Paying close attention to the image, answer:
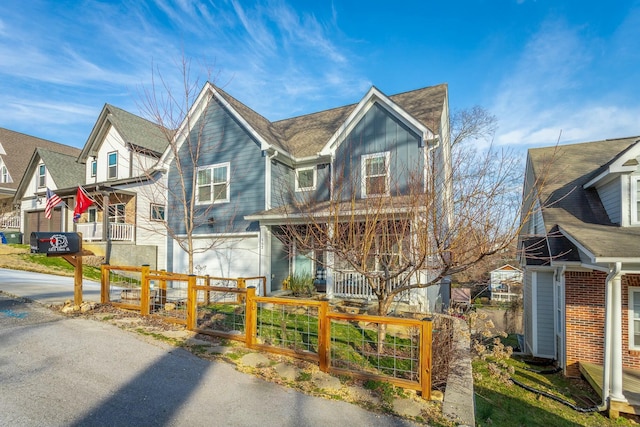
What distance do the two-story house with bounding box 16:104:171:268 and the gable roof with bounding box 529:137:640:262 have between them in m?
14.8

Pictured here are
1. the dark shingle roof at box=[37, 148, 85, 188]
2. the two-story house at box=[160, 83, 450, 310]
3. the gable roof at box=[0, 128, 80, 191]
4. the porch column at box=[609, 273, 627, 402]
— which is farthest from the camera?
the gable roof at box=[0, 128, 80, 191]

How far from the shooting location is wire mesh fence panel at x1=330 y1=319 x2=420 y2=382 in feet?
16.6

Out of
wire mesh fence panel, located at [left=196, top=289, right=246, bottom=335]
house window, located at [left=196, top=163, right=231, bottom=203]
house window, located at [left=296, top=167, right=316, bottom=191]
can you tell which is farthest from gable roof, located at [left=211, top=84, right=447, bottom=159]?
wire mesh fence panel, located at [left=196, top=289, right=246, bottom=335]

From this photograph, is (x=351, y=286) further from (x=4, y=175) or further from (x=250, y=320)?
(x=4, y=175)

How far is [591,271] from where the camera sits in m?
8.88

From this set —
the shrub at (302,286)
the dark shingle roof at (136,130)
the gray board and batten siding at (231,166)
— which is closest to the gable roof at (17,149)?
the dark shingle roof at (136,130)

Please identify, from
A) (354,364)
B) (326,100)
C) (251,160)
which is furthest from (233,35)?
(354,364)

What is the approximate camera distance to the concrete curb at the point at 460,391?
392cm

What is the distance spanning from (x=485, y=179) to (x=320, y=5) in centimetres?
1214

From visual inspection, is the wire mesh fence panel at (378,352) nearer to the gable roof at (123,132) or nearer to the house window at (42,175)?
the gable roof at (123,132)

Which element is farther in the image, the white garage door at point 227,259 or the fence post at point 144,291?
the white garage door at point 227,259

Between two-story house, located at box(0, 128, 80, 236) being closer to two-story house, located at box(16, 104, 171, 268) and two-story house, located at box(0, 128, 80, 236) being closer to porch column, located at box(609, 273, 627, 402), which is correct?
two-story house, located at box(16, 104, 171, 268)

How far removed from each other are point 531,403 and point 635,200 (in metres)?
5.56

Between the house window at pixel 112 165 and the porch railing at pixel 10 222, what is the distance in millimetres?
10419
